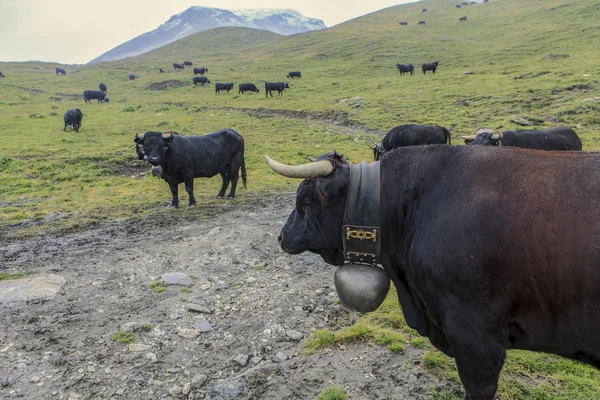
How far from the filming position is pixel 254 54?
318ft

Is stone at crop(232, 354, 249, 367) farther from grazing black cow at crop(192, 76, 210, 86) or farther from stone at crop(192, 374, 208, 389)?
grazing black cow at crop(192, 76, 210, 86)

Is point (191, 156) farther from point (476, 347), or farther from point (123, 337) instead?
point (476, 347)

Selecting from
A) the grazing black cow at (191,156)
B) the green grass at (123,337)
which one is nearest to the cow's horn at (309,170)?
the green grass at (123,337)

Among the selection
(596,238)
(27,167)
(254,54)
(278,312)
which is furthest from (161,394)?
(254,54)

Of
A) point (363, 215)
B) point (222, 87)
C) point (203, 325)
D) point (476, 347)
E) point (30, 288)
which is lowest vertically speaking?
point (203, 325)

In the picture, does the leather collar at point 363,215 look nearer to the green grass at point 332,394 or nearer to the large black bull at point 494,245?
the large black bull at point 494,245

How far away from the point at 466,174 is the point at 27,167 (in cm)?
1896

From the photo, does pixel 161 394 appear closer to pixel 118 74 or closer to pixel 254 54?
pixel 118 74

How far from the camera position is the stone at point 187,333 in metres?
4.93

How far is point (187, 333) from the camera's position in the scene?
196 inches

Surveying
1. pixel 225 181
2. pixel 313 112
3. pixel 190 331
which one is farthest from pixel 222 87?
pixel 190 331

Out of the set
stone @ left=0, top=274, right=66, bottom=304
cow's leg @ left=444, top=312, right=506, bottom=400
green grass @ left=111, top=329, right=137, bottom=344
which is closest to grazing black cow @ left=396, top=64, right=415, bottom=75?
stone @ left=0, top=274, right=66, bottom=304

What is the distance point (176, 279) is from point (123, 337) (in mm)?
1638

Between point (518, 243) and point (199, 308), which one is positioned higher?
point (518, 243)
